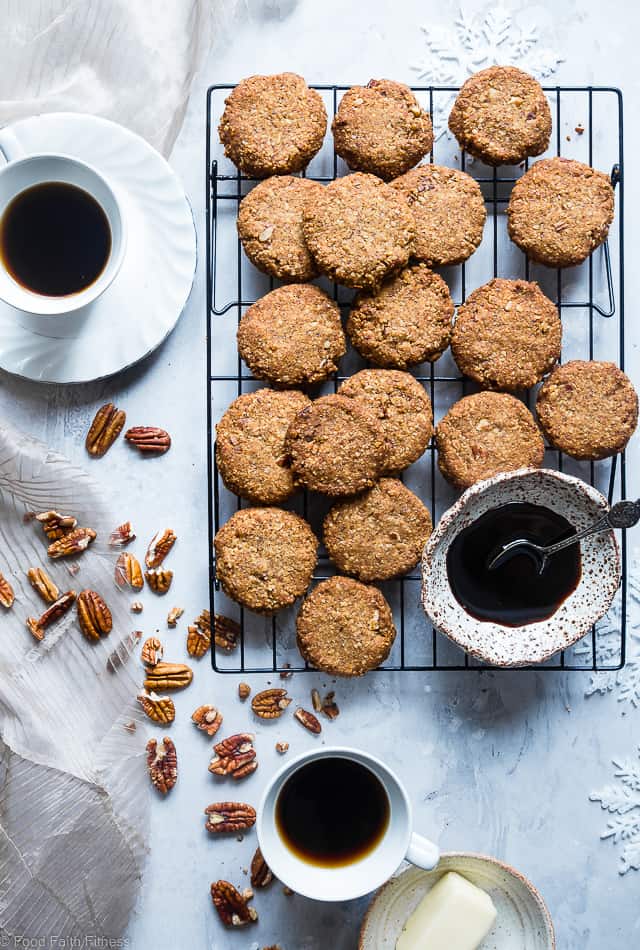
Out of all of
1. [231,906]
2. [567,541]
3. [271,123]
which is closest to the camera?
[567,541]

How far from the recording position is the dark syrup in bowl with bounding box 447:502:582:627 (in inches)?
67.7

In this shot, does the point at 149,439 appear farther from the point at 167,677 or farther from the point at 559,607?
the point at 559,607

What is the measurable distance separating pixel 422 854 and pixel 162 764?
0.56 metres

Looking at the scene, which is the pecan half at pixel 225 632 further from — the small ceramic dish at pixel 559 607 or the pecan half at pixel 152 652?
the small ceramic dish at pixel 559 607

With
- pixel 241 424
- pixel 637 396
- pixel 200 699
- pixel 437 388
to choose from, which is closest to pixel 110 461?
pixel 241 424

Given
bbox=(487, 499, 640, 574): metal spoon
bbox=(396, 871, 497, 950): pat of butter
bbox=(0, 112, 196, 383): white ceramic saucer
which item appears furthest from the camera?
bbox=(0, 112, 196, 383): white ceramic saucer

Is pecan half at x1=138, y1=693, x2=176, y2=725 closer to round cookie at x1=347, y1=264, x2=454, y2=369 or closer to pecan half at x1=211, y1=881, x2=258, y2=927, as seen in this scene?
pecan half at x1=211, y1=881, x2=258, y2=927

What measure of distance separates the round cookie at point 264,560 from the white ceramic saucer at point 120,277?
1.37 feet

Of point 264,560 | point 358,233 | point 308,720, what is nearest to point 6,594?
point 264,560

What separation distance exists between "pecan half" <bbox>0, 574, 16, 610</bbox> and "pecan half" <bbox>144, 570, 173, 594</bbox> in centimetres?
27

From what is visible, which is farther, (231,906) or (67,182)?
(231,906)

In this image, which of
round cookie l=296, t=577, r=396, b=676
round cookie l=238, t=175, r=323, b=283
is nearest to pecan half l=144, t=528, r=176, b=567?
round cookie l=296, t=577, r=396, b=676

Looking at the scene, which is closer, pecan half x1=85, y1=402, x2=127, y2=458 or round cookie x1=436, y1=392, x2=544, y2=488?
round cookie x1=436, y1=392, x2=544, y2=488

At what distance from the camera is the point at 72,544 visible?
1.88 m
